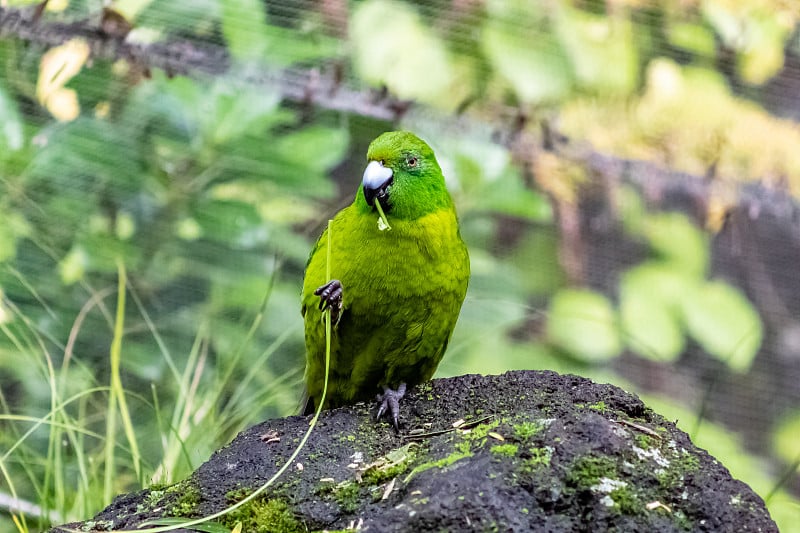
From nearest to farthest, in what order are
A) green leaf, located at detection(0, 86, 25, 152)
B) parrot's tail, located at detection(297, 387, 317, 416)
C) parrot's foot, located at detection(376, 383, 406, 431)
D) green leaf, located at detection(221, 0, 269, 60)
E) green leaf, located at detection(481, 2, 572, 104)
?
parrot's foot, located at detection(376, 383, 406, 431) < parrot's tail, located at detection(297, 387, 317, 416) < green leaf, located at detection(0, 86, 25, 152) < green leaf, located at detection(221, 0, 269, 60) < green leaf, located at detection(481, 2, 572, 104)

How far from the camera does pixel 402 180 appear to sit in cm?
192

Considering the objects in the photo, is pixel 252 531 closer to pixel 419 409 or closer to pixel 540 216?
pixel 419 409

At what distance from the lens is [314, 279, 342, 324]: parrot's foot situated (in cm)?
182

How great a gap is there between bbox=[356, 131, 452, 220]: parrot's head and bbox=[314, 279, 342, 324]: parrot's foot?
198 millimetres

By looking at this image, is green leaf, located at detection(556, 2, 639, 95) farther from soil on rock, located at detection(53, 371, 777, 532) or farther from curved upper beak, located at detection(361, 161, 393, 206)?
soil on rock, located at detection(53, 371, 777, 532)

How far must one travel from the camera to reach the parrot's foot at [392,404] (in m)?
1.64

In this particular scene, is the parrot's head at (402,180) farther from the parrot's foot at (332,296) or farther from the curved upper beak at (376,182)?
the parrot's foot at (332,296)

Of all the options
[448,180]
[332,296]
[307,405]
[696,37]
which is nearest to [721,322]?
[696,37]

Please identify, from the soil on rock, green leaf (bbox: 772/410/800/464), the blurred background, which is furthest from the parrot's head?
green leaf (bbox: 772/410/800/464)

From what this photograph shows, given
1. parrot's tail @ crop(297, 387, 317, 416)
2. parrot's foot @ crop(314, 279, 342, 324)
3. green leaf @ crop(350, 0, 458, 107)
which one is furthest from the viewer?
green leaf @ crop(350, 0, 458, 107)

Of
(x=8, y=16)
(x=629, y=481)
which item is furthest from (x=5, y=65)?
(x=629, y=481)

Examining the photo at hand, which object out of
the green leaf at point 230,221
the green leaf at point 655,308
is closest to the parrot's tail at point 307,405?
the green leaf at point 230,221

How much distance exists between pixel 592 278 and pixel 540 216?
16.2 inches

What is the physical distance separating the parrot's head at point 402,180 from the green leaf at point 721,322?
1.75 meters
